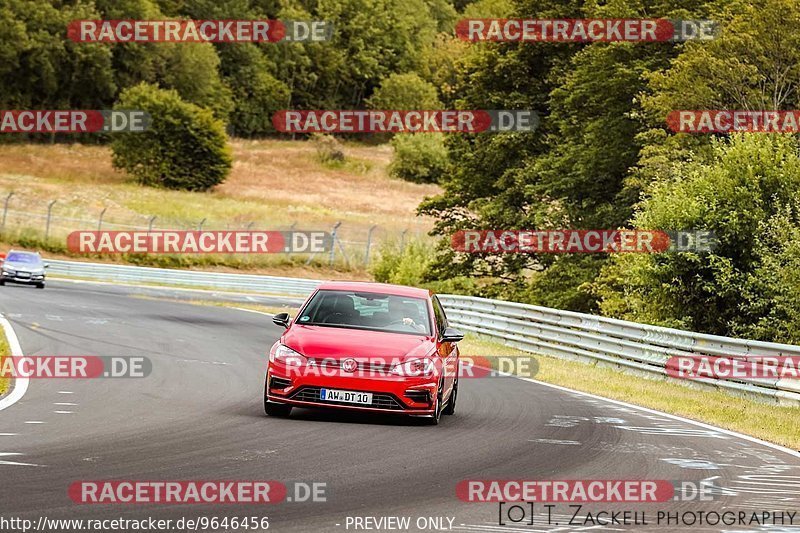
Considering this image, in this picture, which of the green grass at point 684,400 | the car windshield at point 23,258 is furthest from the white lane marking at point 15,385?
the car windshield at point 23,258

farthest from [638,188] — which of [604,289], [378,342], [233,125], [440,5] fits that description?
[440,5]

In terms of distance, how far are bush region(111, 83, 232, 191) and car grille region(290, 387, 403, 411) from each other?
70.2 metres

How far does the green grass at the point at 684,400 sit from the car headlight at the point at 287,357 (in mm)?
5307

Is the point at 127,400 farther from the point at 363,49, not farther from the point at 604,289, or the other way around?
the point at 363,49

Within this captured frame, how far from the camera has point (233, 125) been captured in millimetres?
125625

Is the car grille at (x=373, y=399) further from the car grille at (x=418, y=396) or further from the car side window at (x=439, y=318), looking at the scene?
the car side window at (x=439, y=318)

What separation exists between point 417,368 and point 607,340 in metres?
10.7

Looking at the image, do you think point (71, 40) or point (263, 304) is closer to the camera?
point (263, 304)

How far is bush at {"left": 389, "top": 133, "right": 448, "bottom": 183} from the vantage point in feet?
333

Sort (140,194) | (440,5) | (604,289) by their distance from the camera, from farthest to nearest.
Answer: (440,5) < (140,194) < (604,289)

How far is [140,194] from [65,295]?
39922 millimetres

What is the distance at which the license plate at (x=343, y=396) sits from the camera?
11.9 m

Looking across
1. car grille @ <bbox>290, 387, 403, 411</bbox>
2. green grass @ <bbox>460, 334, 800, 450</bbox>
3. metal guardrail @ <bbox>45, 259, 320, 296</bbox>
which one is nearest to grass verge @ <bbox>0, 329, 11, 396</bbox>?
car grille @ <bbox>290, 387, 403, 411</bbox>

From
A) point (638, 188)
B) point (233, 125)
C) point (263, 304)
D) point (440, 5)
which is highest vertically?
point (440, 5)
